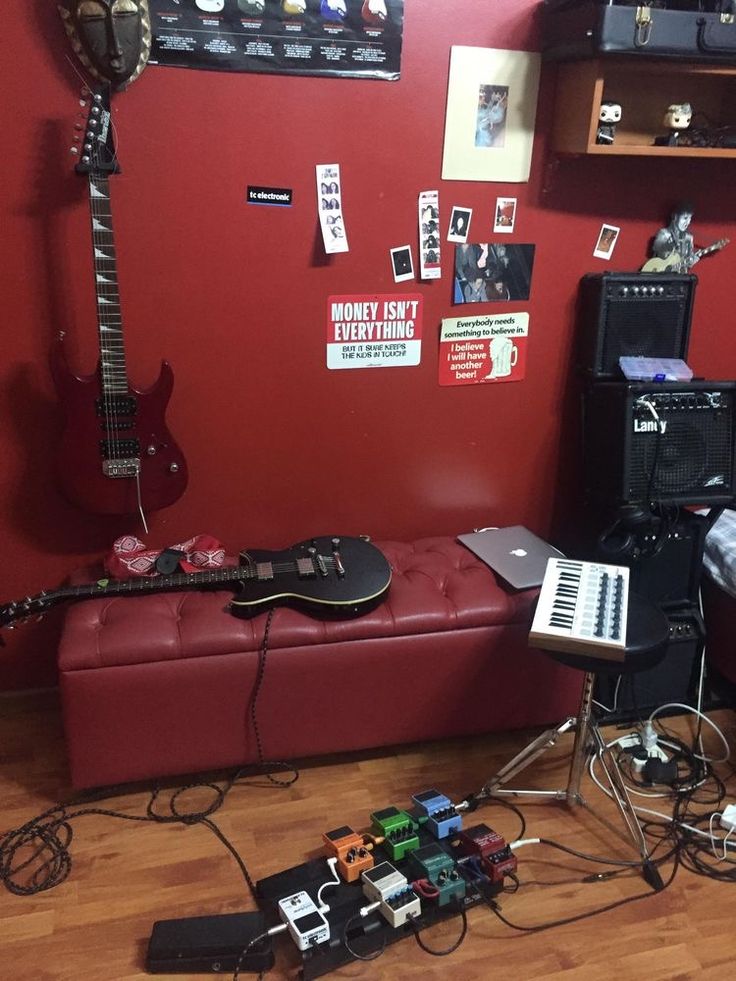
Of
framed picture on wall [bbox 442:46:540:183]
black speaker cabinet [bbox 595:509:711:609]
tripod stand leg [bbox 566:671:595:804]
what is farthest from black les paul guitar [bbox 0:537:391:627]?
framed picture on wall [bbox 442:46:540:183]

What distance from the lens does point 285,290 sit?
7.40ft

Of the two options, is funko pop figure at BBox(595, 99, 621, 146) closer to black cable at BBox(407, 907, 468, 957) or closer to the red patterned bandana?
the red patterned bandana

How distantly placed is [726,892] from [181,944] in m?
1.20

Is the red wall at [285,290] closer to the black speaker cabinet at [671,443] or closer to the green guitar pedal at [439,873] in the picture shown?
the black speaker cabinet at [671,443]

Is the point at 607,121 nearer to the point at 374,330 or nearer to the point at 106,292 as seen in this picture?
the point at 374,330

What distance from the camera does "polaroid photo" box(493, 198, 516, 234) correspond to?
2.33 meters

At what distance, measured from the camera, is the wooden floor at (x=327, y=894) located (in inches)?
66.4

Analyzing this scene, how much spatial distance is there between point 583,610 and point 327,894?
82cm

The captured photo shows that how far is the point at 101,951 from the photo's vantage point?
1688 mm

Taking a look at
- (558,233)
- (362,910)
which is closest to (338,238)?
(558,233)

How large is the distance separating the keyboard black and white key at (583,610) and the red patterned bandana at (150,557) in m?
0.88

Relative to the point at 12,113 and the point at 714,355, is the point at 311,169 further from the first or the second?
the point at 714,355

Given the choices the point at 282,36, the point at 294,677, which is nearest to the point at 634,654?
the point at 294,677

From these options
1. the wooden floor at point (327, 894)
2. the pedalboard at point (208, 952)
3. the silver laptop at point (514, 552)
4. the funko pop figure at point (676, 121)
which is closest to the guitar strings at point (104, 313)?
the wooden floor at point (327, 894)
